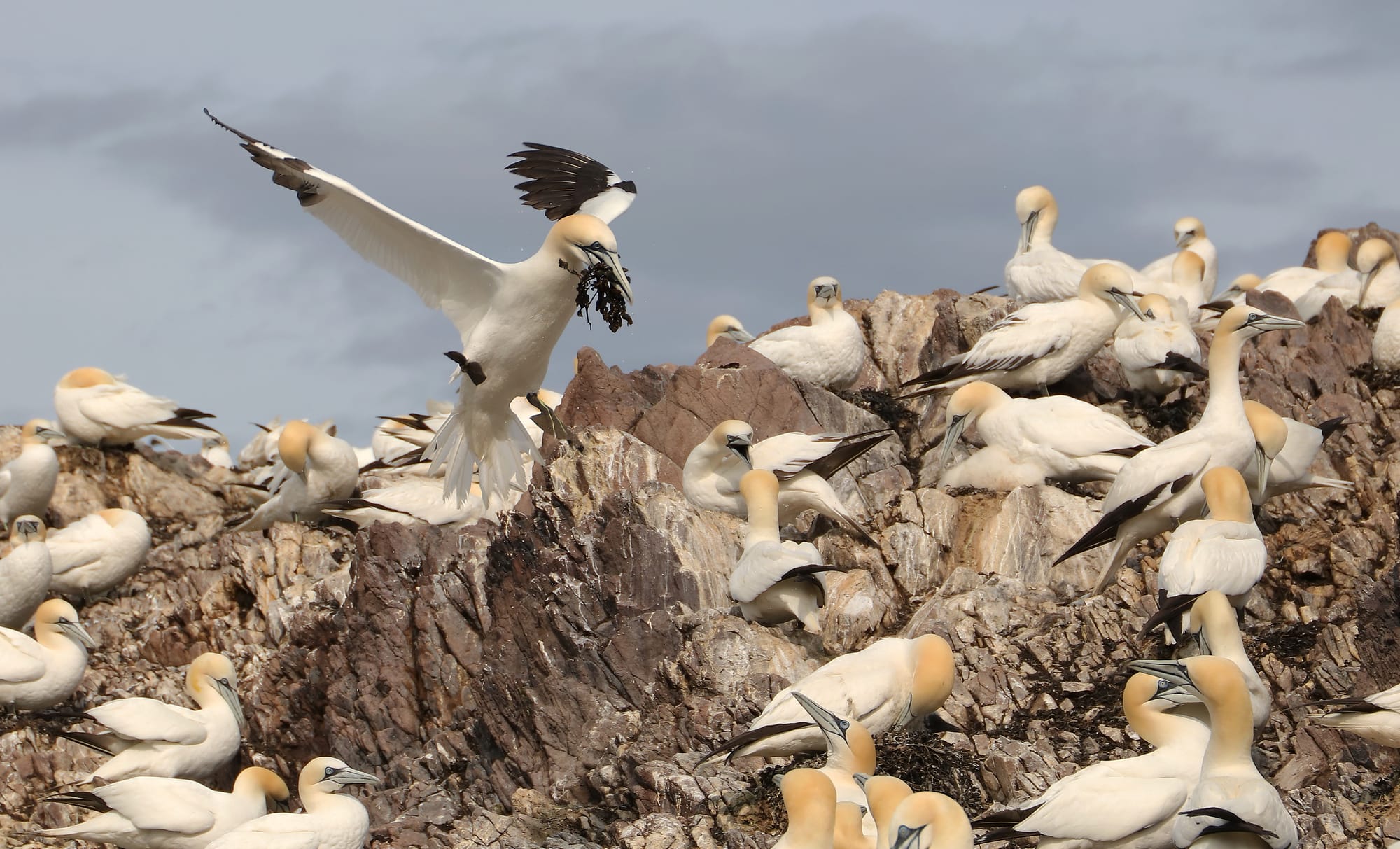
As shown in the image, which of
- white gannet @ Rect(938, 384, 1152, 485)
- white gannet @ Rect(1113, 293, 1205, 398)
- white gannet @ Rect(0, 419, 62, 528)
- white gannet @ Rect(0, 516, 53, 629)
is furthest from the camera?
white gannet @ Rect(0, 419, 62, 528)

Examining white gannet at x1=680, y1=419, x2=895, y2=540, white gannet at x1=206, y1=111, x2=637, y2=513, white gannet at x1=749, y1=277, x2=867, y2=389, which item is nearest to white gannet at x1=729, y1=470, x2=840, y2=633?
white gannet at x1=680, y1=419, x2=895, y2=540

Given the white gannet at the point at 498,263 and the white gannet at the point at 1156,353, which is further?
the white gannet at the point at 1156,353

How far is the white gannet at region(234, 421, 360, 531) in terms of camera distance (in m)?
17.2

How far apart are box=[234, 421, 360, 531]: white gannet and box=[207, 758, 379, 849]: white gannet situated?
606 centimetres

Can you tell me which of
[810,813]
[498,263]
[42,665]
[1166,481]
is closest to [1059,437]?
[1166,481]

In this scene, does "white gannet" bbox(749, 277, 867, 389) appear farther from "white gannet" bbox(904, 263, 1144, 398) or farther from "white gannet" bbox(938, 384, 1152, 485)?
"white gannet" bbox(938, 384, 1152, 485)

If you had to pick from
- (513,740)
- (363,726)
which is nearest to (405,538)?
(363,726)

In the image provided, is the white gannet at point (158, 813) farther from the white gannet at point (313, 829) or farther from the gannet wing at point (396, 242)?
the gannet wing at point (396, 242)

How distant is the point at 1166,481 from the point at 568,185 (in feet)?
15.3

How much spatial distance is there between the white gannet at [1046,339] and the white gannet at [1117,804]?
21.5 feet

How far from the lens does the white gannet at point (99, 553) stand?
1684cm

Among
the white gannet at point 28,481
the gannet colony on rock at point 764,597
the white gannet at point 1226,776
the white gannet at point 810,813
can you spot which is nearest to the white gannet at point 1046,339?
the gannet colony on rock at point 764,597

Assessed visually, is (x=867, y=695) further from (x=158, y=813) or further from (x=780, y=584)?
(x=158, y=813)

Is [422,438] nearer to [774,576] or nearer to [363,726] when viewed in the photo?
[363,726]
